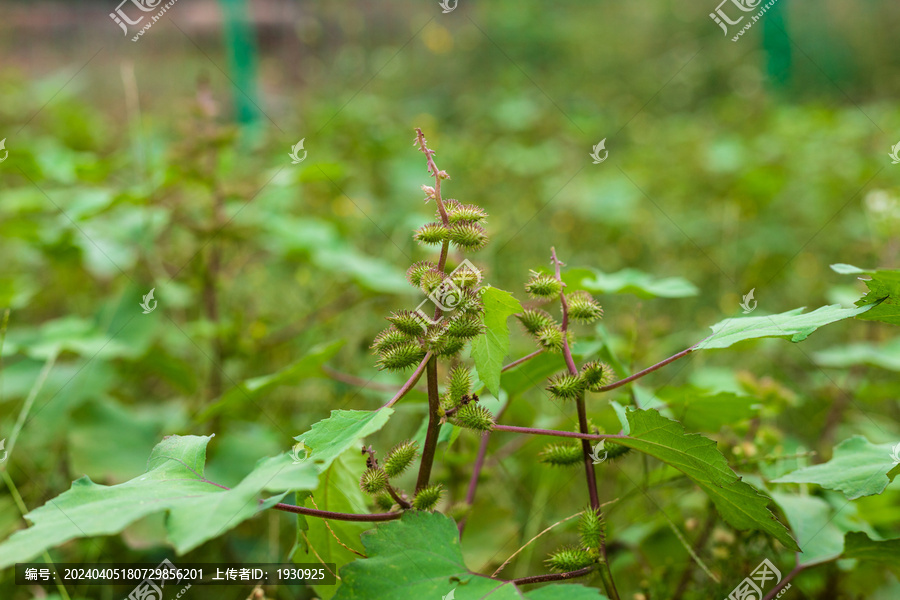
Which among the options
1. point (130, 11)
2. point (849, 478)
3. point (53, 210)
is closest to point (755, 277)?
point (849, 478)

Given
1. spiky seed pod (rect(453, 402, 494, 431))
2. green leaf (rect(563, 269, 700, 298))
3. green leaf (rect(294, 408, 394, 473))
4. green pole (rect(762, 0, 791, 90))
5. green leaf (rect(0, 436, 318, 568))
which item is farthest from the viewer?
green pole (rect(762, 0, 791, 90))

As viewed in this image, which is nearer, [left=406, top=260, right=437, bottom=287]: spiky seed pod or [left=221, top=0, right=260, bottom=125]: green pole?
[left=406, top=260, right=437, bottom=287]: spiky seed pod

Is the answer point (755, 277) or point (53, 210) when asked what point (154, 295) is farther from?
point (755, 277)

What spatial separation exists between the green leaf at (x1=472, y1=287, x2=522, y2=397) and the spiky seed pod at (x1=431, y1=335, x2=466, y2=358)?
0.08 ft

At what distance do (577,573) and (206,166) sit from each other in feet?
6.74

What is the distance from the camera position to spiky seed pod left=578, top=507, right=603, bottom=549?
1021 mm

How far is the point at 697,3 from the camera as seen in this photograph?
7.89 m

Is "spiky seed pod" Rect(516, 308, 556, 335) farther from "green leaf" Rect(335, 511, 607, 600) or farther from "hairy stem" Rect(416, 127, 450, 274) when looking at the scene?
"green leaf" Rect(335, 511, 607, 600)

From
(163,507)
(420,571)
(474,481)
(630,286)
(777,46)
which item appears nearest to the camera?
(163,507)

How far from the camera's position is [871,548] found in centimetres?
116

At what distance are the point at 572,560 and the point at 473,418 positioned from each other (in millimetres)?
268

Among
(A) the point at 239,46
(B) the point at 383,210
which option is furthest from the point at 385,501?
(A) the point at 239,46

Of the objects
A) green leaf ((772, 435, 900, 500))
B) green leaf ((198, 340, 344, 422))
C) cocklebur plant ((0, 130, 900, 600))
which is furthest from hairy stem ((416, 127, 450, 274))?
green leaf ((772, 435, 900, 500))

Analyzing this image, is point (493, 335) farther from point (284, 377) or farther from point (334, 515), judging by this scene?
point (284, 377)
